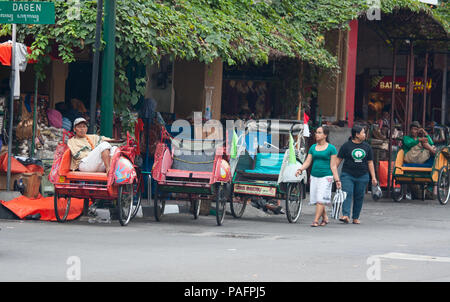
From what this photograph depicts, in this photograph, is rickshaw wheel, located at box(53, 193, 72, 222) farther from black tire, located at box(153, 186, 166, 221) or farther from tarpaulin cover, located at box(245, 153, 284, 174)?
tarpaulin cover, located at box(245, 153, 284, 174)

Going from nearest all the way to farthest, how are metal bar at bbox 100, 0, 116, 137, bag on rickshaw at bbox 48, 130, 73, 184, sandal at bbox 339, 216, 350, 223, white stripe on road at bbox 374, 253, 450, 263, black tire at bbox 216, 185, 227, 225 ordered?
white stripe on road at bbox 374, 253, 450, 263, bag on rickshaw at bbox 48, 130, 73, 184, black tire at bbox 216, 185, 227, 225, metal bar at bbox 100, 0, 116, 137, sandal at bbox 339, 216, 350, 223

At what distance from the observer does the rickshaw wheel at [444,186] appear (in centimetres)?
2141

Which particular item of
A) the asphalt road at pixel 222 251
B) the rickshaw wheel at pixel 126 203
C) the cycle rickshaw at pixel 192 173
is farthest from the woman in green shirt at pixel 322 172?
the rickshaw wheel at pixel 126 203

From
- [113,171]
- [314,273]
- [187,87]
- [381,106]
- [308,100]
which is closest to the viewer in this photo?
[314,273]

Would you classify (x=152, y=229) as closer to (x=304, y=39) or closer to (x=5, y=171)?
(x=5, y=171)

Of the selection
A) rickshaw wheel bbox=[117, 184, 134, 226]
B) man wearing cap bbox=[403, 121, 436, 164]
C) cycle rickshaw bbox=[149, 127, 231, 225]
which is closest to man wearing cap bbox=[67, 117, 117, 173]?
rickshaw wheel bbox=[117, 184, 134, 226]

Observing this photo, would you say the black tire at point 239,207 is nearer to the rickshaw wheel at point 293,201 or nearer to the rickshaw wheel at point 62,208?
the rickshaw wheel at point 293,201

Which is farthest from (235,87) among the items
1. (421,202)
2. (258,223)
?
(258,223)

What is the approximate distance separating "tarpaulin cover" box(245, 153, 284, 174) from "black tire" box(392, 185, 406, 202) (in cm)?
605

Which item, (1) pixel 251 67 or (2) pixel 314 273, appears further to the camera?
(1) pixel 251 67

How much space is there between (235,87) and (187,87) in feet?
10.0

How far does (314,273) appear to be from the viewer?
31.9 ft

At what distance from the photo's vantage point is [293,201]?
16.7 meters

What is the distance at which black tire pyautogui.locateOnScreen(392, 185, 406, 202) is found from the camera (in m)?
22.3
